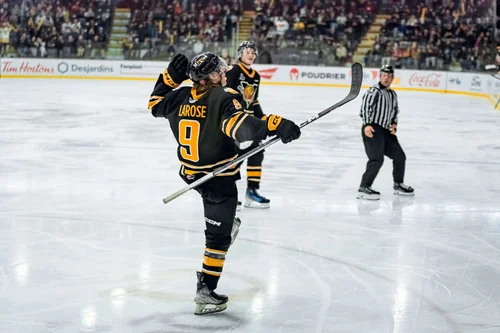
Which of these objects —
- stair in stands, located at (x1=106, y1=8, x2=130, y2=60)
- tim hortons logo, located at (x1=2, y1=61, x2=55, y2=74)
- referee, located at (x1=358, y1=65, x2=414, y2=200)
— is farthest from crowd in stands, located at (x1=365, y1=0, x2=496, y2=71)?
referee, located at (x1=358, y1=65, x2=414, y2=200)

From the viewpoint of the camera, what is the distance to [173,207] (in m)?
6.41

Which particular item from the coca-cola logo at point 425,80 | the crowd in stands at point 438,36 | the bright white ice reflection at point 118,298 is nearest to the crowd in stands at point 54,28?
the crowd in stands at point 438,36

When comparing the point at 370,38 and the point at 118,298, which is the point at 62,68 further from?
the point at 118,298

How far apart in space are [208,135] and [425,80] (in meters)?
16.5

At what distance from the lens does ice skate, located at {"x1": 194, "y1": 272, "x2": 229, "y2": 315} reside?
3.90 m

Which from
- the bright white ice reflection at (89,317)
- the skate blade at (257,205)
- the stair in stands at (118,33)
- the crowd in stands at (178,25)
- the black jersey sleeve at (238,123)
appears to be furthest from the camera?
the crowd in stands at (178,25)

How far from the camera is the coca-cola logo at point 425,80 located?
19391 mm

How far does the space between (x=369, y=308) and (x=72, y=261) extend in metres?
1.81

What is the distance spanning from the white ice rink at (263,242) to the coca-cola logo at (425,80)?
29.1ft

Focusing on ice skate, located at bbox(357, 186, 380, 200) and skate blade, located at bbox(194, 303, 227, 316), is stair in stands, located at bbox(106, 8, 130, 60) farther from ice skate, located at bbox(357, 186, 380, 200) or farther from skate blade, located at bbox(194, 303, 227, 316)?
skate blade, located at bbox(194, 303, 227, 316)

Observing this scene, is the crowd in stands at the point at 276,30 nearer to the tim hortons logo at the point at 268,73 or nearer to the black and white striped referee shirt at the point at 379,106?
the tim hortons logo at the point at 268,73

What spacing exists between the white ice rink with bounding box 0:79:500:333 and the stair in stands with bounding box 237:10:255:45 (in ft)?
39.9

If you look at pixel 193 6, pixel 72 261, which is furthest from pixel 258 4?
pixel 72 261

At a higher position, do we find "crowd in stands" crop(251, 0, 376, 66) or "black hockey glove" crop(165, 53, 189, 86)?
"black hockey glove" crop(165, 53, 189, 86)
